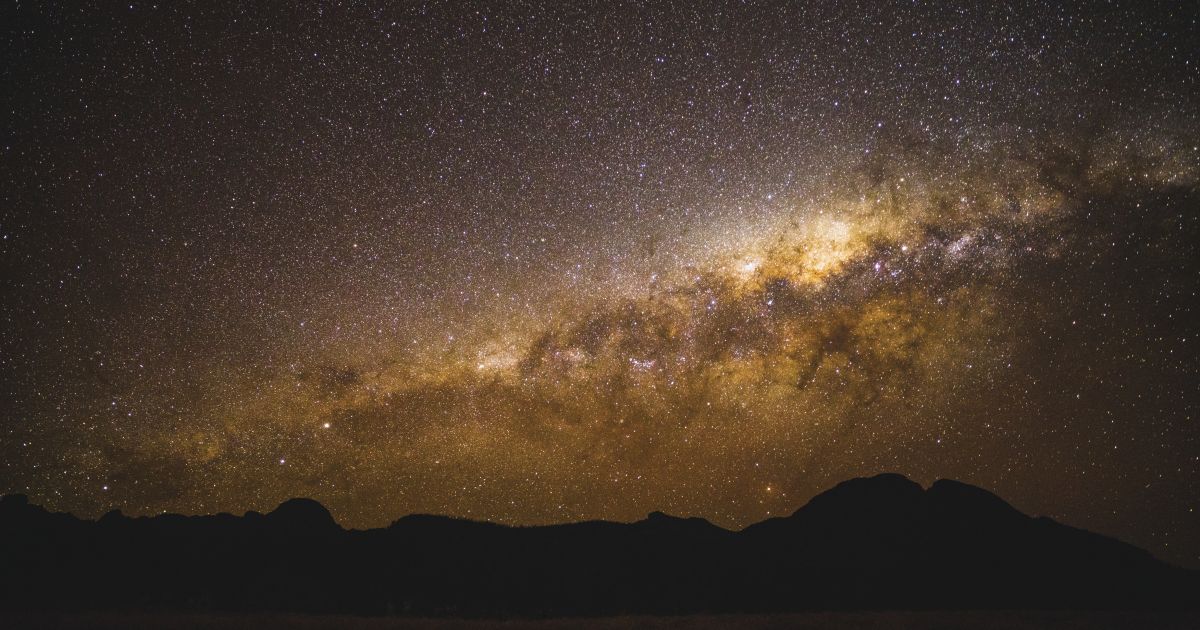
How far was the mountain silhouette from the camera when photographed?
19.4 meters

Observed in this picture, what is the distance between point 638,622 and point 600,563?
9.53 metres

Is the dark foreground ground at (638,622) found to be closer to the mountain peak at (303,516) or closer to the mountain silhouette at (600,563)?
the mountain silhouette at (600,563)

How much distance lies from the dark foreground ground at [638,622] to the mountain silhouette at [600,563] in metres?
2.81

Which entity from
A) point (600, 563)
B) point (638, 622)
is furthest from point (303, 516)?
point (638, 622)

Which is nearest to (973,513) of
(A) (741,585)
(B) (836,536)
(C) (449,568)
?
(B) (836,536)

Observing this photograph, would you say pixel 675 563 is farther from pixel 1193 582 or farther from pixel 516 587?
pixel 1193 582

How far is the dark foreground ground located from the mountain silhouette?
2808 mm

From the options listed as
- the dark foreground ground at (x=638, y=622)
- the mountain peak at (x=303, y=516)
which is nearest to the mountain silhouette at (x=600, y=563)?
the mountain peak at (x=303, y=516)

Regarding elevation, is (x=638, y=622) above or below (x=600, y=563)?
below

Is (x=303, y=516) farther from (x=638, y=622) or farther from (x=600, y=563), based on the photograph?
(x=638, y=622)

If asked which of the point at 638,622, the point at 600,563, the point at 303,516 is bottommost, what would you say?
the point at 638,622

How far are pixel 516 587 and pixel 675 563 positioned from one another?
682cm

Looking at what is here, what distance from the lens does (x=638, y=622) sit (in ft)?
46.9

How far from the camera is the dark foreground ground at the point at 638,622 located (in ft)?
42.0
